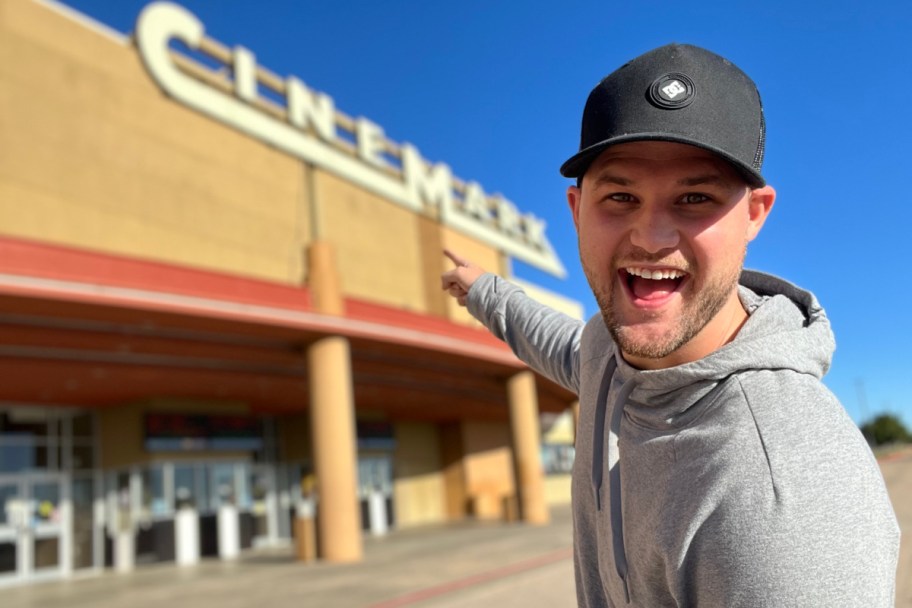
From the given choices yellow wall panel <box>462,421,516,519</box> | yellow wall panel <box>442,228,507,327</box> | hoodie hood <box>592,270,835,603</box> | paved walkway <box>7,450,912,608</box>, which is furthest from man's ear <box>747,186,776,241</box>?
yellow wall panel <box>462,421,516,519</box>

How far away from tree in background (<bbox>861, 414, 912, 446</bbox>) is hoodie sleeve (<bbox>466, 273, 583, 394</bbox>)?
114 metres

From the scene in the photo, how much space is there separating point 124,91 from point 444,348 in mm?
10190

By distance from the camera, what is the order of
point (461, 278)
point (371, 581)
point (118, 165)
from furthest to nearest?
1. point (118, 165)
2. point (371, 581)
3. point (461, 278)

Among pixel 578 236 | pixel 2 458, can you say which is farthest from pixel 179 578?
pixel 578 236

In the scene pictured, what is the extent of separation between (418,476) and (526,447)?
8748mm

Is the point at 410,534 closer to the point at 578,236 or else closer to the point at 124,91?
the point at 124,91

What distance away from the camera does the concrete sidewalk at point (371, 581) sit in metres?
11.0

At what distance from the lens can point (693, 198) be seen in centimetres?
114

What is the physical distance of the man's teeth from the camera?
1.17 m

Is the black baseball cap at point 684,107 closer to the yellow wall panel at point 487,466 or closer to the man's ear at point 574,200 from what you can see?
the man's ear at point 574,200

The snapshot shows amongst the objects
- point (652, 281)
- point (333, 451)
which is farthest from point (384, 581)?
point (652, 281)

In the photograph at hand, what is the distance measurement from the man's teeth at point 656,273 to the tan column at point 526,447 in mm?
22490

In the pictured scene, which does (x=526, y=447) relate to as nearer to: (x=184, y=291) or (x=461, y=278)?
(x=184, y=291)

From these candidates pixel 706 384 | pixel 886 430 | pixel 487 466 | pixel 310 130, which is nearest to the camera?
pixel 706 384
